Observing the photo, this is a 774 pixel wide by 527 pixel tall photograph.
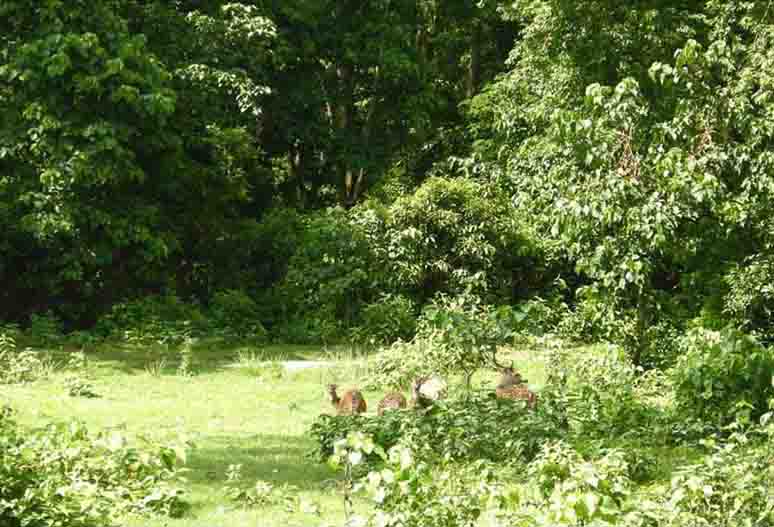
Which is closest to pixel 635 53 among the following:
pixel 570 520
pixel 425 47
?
pixel 425 47

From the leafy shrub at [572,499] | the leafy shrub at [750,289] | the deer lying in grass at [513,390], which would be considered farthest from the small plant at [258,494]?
the leafy shrub at [750,289]

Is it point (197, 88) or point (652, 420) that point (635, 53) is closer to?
point (197, 88)

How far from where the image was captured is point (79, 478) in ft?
21.5

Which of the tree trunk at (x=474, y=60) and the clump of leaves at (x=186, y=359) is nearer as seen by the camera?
the clump of leaves at (x=186, y=359)

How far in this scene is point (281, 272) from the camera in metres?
20.2

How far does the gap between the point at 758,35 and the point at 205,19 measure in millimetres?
9128

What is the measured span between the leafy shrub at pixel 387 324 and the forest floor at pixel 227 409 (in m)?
0.79

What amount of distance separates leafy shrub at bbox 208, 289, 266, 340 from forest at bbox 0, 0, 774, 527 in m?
0.07

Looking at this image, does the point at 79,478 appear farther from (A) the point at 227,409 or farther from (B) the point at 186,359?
(B) the point at 186,359

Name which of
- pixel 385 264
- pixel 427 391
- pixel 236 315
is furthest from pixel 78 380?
pixel 385 264

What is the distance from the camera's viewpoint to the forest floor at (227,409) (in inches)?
283

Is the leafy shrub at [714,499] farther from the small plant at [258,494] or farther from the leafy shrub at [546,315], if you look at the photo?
the leafy shrub at [546,315]

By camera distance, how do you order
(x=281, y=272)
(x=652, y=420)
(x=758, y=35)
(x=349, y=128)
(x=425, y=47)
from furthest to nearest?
(x=425, y=47)
(x=349, y=128)
(x=281, y=272)
(x=758, y=35)
(x=652, y=420)

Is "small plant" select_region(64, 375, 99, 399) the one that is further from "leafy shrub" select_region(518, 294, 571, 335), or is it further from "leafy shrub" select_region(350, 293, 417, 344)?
"leafy shrub" select_region(350, 293, 417, 344)
